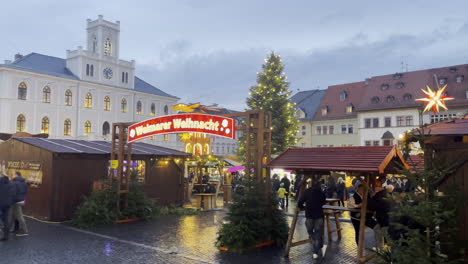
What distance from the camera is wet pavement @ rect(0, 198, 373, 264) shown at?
9758 millimetres

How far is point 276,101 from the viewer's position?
34094 mm

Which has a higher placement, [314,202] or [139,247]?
[314,202]

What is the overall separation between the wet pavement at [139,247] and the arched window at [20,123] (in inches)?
1357

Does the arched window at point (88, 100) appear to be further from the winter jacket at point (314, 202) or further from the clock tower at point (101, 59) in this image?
the winter jacket at point (314, 202)

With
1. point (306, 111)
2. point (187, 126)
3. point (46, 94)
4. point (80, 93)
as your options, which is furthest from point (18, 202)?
point (306, 111)

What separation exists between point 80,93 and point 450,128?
48807mm

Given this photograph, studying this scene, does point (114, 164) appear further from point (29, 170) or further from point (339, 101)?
point (339, 101)

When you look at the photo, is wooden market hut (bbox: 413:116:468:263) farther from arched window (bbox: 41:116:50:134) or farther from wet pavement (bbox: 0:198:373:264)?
arched window (bbox: 41:116:50:134)

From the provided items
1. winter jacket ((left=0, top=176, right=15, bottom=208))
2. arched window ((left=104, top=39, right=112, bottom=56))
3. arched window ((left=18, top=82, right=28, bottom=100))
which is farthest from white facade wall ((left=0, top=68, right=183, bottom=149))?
winter jacket ((left=0, top=176, right=15, bottom=208))

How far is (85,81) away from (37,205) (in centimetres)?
3735

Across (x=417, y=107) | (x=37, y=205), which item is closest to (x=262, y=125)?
(x=37, y=205)

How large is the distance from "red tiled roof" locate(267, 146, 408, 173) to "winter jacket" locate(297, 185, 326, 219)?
604 millimetres

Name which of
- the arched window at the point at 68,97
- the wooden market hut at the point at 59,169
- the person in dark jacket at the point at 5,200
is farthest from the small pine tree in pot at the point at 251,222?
the arched window at the point at 68,97

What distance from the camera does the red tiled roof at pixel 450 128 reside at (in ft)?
23.5
